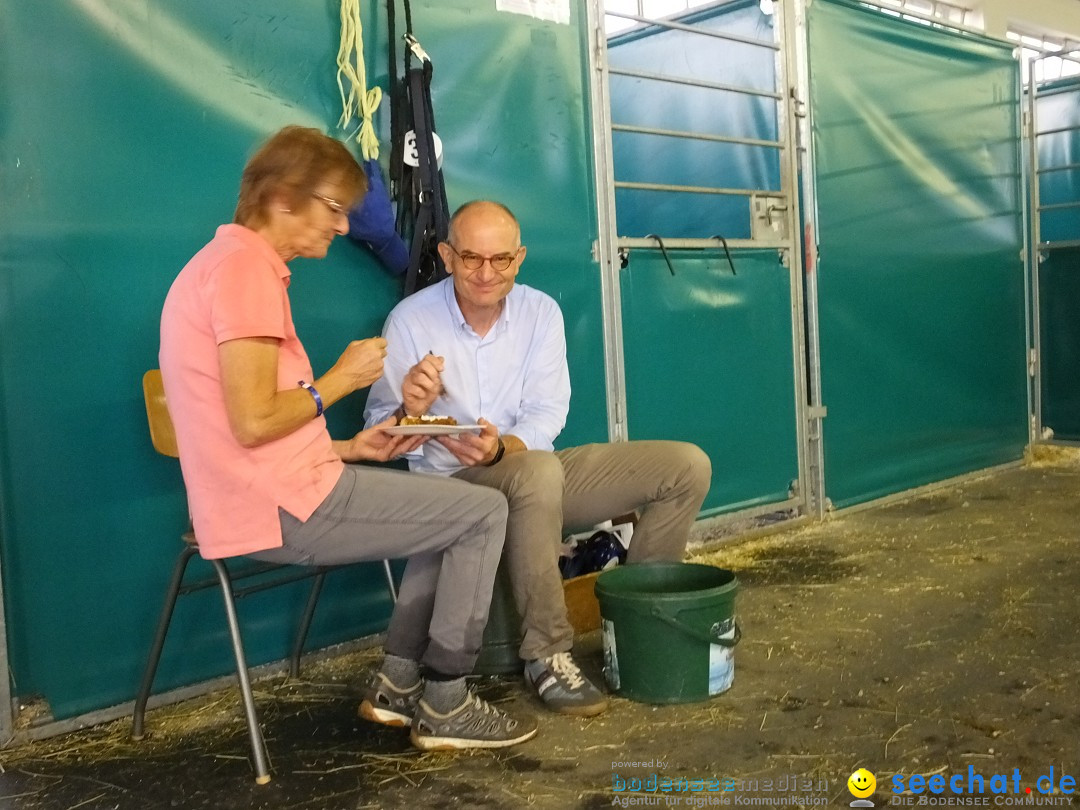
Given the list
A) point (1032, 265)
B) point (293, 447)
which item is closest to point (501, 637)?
point (293, 447)

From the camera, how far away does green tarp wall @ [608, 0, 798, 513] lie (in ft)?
12.1

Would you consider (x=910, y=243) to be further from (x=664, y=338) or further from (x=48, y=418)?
(x=48, y=418)

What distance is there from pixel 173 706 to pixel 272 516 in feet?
2.86

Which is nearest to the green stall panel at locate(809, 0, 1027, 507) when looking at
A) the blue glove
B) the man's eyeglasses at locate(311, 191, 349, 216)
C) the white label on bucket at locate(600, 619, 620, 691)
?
the blue glove

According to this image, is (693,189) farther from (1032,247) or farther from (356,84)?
(1032,247)

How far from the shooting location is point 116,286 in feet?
7.73

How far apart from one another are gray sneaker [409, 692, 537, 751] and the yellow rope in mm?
1492

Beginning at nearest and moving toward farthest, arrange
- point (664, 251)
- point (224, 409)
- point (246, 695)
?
point (224, 409)
point (246, 695)
point (664, 251)

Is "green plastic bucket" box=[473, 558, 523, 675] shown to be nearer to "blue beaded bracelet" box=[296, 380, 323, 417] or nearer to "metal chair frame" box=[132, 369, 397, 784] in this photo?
"metal chair frame" box=[132, 369, 397, 784]

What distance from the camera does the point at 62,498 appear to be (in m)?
2.30

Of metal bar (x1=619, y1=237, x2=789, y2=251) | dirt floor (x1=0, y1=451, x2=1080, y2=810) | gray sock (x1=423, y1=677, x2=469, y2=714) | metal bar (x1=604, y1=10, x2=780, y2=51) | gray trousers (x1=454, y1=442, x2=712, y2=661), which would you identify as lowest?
dirt floor (x1=0, y1=451, x2=1080, y2=810)

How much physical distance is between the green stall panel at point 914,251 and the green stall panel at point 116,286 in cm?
233

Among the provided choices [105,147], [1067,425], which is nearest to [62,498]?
[105,147]

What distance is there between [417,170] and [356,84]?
0.28 meters
